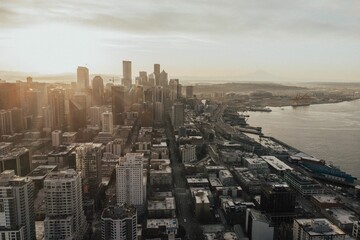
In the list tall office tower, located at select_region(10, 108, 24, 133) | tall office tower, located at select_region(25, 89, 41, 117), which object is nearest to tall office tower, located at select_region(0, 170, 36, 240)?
tall office tower, located at select_region(10, 108, 24, 133)

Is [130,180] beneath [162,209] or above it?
above

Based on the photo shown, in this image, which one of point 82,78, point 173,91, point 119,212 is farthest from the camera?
point 173,91

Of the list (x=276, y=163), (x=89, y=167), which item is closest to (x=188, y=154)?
(x=276, y=163)

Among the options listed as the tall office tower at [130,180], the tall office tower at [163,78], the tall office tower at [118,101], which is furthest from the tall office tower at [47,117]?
the tall office tower at [163,78]

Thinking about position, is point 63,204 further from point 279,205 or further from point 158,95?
A: point 158,95

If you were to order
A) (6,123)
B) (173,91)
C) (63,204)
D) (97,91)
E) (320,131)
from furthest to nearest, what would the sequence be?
1. (173,91)
2. (97,91)
3. (320,131)
4. (6,123)
5. (63,204)

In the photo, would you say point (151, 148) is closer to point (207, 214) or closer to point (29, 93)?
point (207, 214)

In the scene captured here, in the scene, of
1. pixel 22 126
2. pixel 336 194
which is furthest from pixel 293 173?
pixel 22 126

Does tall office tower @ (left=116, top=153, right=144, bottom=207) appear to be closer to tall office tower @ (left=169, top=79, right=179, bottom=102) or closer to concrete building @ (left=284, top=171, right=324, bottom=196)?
concrete building @ (left=284, top=171, right=324, bottom=196)
